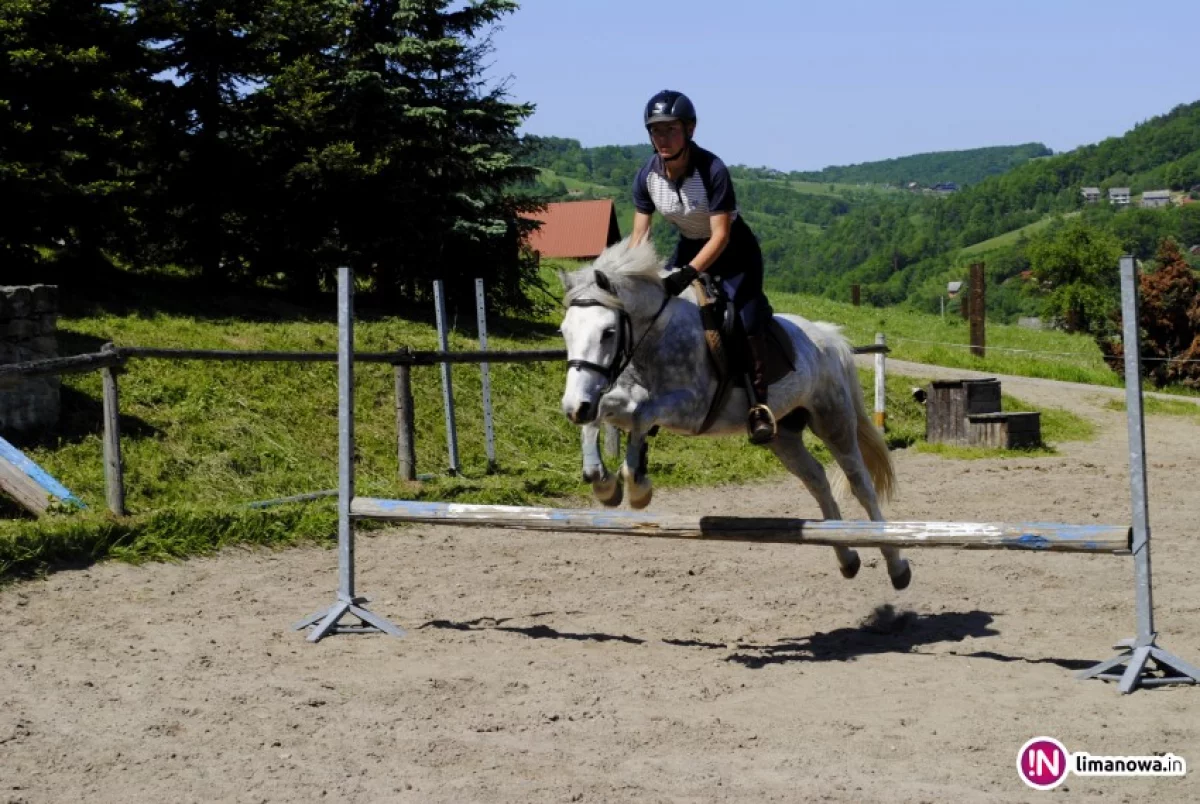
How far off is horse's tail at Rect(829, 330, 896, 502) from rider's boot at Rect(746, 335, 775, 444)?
103cm

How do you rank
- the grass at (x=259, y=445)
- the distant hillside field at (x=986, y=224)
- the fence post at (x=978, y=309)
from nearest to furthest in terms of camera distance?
the grass at (x=259, y=445), the fence post at (x=978, y=309), the distant hillside field at (x=986, y=224)

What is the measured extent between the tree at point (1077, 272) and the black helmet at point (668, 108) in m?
64.0

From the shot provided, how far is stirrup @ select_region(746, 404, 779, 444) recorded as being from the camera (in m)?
5.73

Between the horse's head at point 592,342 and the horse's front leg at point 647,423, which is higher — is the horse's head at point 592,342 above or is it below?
above

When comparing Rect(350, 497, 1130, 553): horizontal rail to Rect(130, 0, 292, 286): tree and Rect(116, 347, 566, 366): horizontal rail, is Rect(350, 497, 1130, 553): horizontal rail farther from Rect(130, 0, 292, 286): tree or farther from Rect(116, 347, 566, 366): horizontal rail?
Rect(130, 0, 292, 286): tree

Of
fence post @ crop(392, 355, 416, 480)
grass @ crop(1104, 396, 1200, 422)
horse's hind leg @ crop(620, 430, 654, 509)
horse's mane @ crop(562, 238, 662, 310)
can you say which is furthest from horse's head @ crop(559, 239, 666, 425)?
grass @ crop(1104, 396, 1200, 422)

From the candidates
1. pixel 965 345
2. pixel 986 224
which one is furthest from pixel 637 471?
pixel 986 224

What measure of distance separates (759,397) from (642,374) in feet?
2.14

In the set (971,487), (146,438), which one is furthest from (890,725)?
(146,438)

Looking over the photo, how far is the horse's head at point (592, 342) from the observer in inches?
200

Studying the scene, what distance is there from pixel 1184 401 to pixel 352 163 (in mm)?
14626

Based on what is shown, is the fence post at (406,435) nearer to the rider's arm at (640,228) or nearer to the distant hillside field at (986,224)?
the rider's arm at (640,228)

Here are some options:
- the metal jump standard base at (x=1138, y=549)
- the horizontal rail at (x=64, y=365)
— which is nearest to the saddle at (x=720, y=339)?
the metal jump standard base at (x=1138, y=549)

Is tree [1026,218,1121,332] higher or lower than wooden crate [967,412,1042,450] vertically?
higher
